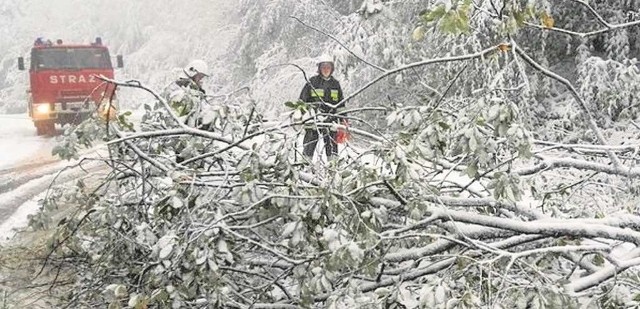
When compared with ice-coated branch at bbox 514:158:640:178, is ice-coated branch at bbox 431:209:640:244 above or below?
below

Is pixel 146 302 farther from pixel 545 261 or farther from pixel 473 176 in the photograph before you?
pixel 545 261

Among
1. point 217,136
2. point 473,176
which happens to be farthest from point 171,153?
point 473,176

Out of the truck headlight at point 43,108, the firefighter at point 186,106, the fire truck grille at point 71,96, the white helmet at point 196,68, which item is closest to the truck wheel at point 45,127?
the truck headlight at point 43,108

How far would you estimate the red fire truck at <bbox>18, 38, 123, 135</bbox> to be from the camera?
15.9 meters

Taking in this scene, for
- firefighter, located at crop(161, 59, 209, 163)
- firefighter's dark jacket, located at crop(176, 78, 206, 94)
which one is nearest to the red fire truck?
firefighter's dark jacket, located at crop(176, 78, 206, 94)

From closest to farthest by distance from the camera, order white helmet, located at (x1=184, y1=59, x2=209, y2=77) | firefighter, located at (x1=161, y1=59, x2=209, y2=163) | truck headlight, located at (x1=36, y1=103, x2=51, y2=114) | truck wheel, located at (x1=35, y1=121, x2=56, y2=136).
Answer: firefighter, located at (x1=161, y1=59, x2=209, y2=163) < white helmet, located at (x1=184, y1=59, x2=209, y2=77) < truck headlight, located at (x1=36, y1=103, x2=51, y2=114) < truck wheel, located at (x1=35, y1=121, x2=56, y2=136)

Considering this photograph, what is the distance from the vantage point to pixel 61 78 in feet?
52.6

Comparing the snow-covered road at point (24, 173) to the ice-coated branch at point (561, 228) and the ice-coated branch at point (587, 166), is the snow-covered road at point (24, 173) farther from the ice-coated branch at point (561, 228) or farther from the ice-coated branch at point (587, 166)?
the ice-coated branch at point (587, 166)

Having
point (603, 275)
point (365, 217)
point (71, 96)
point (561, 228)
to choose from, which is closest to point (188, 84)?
point (365, 217)

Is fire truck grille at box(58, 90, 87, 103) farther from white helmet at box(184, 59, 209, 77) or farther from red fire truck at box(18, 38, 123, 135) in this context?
white helmet at box(184, 59, 209, 77)

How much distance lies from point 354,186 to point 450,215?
583mm

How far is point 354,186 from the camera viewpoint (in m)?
4.17

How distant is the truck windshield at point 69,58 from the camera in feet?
52.9

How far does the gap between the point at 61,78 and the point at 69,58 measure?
0.55 m
